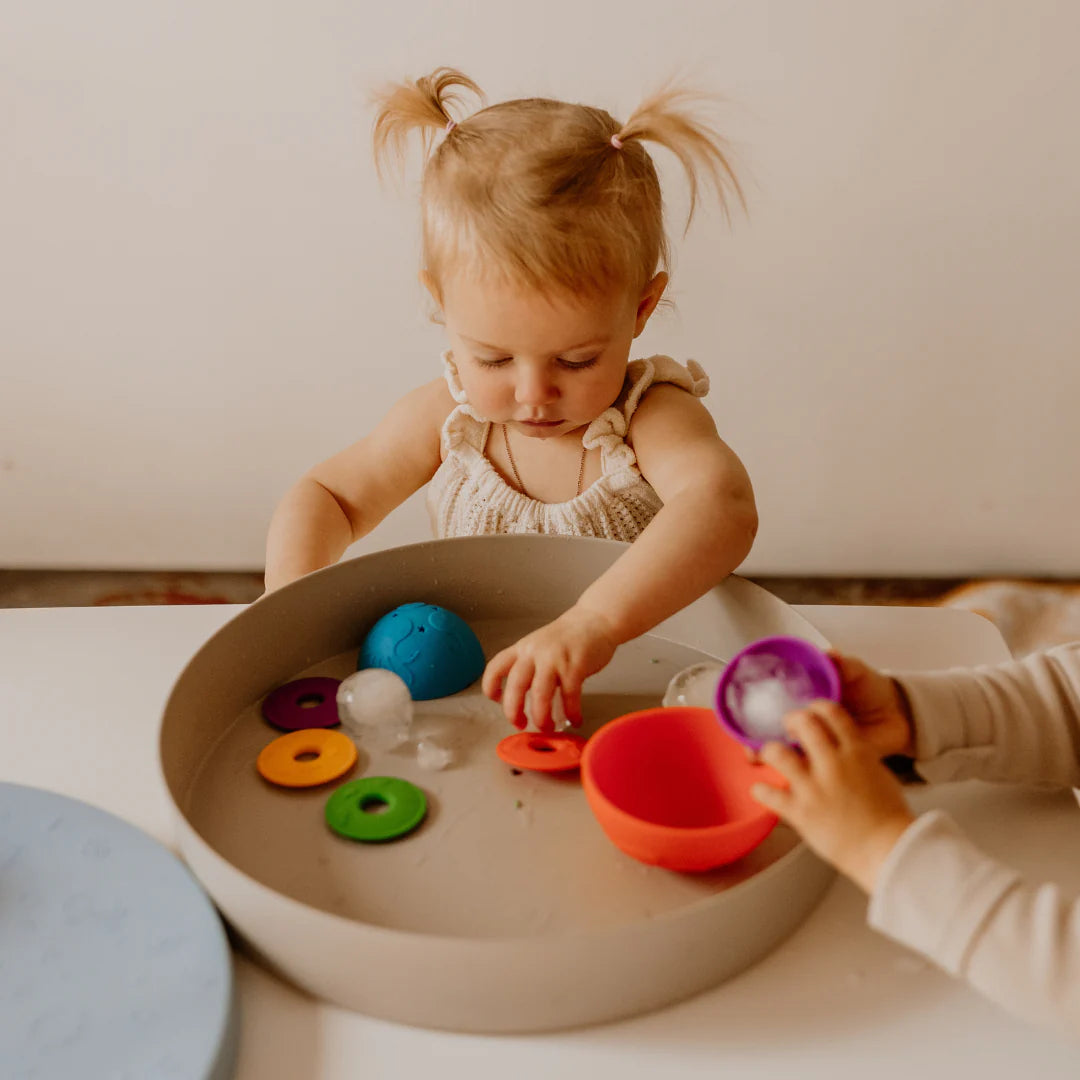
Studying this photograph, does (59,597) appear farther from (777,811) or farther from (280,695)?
(777,811)

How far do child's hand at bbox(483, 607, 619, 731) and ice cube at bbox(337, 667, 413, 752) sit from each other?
0.16ft

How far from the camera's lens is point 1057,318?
1.20 meters

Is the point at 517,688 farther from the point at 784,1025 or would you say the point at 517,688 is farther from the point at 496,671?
the point at 784,1025

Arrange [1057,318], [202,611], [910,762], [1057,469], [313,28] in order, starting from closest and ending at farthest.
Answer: [910,762] < [202,611] < [313,28] < [1057,318] < [1057,469]

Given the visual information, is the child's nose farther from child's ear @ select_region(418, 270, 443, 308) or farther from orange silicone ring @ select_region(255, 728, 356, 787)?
orange silicone ring @ select_region(255, 728, 356, 787)

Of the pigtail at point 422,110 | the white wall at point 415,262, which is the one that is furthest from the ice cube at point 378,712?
the white wall at point 415,262

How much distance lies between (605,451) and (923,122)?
558 mm

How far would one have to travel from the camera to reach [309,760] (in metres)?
0.56

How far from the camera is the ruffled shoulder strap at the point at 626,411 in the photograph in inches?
31.2

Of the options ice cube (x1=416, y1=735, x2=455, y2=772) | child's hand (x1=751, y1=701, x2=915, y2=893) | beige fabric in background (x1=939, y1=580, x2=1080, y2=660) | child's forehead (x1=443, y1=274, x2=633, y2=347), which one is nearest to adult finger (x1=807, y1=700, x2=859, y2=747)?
child's hand (x1=751, y1=701, x2=915, y2=893)

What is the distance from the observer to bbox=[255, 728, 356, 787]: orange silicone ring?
0.54 meters

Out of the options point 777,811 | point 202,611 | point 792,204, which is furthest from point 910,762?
point 792,204

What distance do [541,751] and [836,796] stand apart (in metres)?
0.18

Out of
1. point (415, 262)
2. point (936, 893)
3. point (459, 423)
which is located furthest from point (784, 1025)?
point (415, 262)
